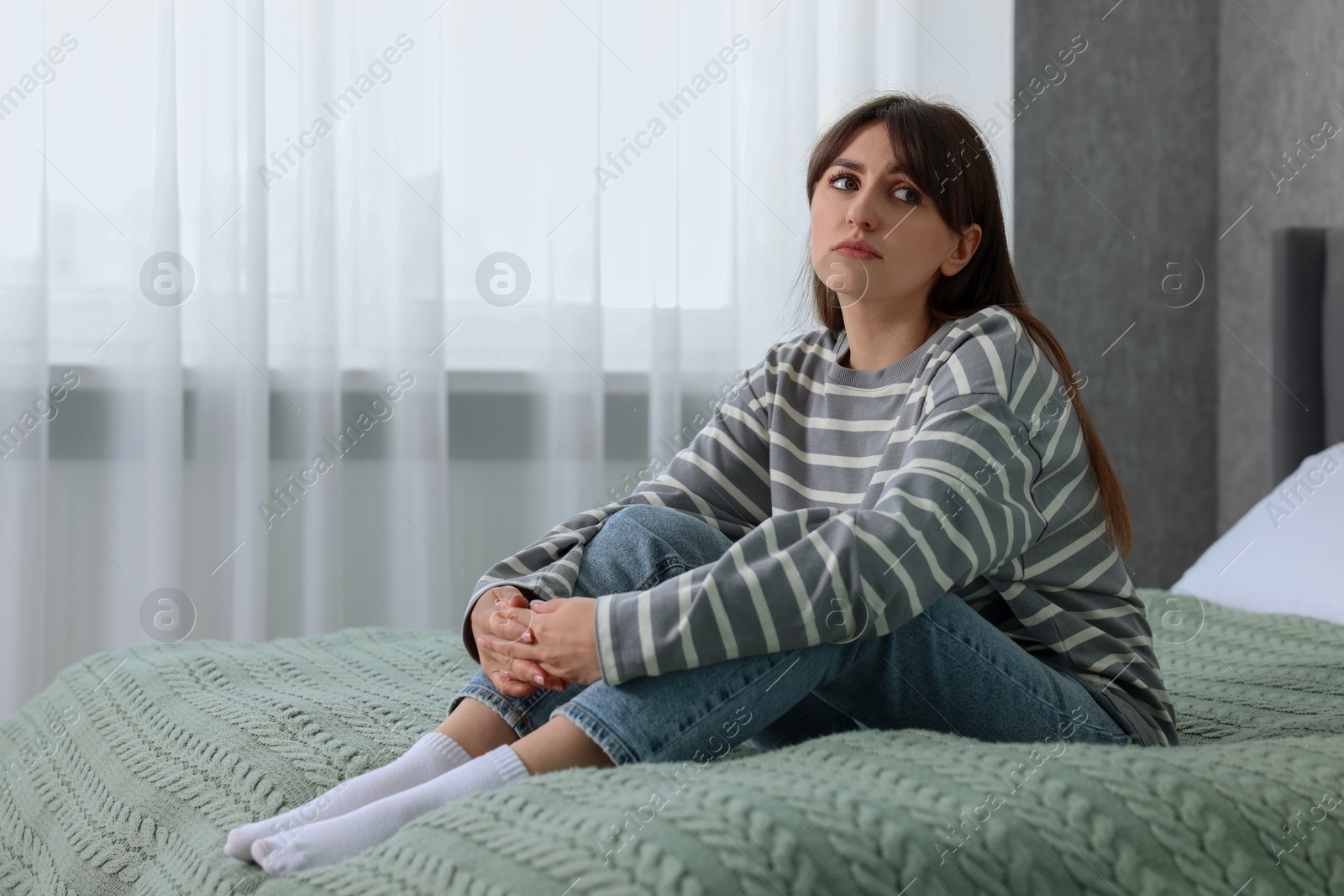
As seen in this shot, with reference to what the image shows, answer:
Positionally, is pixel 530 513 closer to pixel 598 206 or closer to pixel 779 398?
pixel 598 206

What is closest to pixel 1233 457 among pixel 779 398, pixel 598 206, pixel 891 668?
pixel 598 206

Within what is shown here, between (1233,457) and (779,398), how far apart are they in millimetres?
1788

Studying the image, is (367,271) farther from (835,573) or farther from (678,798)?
(678,798)


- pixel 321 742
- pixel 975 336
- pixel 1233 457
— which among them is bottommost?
pixel 321 742

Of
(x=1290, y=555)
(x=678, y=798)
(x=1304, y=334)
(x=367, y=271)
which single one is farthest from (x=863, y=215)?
(x=1304, y=334)

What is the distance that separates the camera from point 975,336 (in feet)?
3.51

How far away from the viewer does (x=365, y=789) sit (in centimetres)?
86

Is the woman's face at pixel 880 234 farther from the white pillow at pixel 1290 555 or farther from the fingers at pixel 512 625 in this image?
the white pillow at pixel 1290 555

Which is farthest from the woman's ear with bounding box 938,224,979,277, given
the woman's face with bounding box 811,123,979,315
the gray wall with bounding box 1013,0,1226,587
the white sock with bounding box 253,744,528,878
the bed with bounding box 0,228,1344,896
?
the gray wall with bounding box 1013,0,1226,587

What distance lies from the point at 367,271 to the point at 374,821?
5.23ft

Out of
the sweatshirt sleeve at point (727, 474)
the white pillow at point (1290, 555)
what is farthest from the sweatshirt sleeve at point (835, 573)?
the white pillow at point (1290, 555)

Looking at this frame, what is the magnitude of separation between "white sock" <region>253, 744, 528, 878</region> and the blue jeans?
0.06 meters

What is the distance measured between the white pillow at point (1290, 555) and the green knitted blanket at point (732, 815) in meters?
0.50

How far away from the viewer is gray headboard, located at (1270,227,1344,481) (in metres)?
2.19
